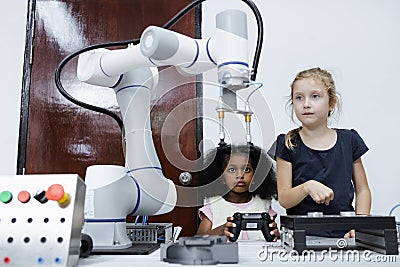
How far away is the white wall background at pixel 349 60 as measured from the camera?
134cm

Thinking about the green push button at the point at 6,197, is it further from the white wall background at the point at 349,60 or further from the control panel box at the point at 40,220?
the white wall background at the point at 349,60

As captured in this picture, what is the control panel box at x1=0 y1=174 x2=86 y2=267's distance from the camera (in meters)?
0.45

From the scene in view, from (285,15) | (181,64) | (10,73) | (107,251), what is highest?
(285,15)

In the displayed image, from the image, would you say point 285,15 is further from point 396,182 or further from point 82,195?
point 82,195

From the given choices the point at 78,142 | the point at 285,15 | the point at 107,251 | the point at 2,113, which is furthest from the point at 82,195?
the point at 285,15

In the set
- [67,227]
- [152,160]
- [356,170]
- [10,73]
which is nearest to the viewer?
[67,227]

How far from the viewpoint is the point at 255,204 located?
1.21m

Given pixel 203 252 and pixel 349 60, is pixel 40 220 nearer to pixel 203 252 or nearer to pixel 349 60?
pixel 203 252

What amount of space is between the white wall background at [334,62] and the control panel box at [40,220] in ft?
2.84

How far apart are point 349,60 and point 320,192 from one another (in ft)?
2.54

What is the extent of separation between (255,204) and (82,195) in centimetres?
78

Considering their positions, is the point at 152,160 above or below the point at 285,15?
below

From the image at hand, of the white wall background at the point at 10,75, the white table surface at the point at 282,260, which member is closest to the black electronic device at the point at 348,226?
the white table surface at the point at 282,260

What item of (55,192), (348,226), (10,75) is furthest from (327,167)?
(10,75)
